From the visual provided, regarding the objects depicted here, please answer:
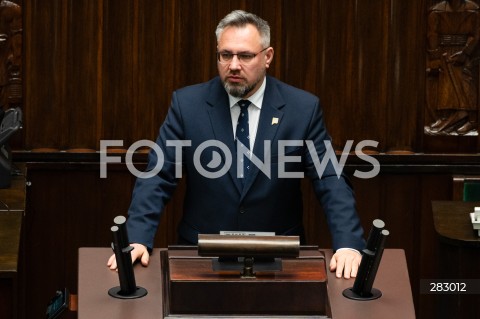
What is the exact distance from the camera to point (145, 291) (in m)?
3.13

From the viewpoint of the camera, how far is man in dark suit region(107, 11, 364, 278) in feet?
13.3

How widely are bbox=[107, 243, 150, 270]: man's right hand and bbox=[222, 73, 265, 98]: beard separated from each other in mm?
848

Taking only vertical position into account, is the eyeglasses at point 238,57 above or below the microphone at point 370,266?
above

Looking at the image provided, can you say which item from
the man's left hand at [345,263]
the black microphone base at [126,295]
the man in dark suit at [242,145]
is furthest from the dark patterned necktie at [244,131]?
the black microphone base at [126,295]

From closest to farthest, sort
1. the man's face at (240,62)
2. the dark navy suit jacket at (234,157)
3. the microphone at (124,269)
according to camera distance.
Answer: the microphone at (124,269), the man's face at (240,62), the dark navy suit jacket at (234,157)

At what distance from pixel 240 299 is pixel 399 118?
2.80 m

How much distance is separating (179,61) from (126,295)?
255 centimetres

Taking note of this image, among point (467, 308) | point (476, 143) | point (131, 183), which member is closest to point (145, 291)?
point (467, 308)

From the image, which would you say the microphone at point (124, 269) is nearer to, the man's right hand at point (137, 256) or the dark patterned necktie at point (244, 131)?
the man's right hand at point (137, 256)

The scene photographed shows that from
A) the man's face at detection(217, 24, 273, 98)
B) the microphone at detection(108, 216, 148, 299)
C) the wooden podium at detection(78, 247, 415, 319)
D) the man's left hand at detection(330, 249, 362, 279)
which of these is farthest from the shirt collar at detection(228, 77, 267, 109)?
the microphone at detection(108, 216, 148, 299)

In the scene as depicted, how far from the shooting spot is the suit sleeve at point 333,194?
3698mm

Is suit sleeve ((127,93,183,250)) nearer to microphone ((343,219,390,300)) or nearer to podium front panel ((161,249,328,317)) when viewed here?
podium front panel ((161,249,328,317))

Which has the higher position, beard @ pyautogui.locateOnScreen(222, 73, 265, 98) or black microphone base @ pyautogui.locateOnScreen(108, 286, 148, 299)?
beard @ pyautogui.locateOnScreen(222, 73, 265, 98)

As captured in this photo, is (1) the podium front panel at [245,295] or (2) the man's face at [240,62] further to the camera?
(2) the man's face at [240,62]
